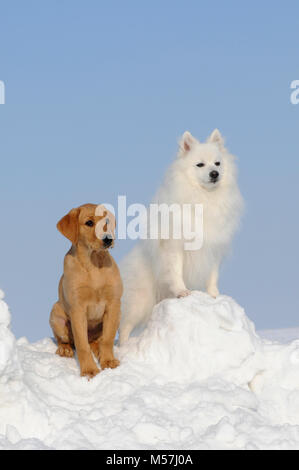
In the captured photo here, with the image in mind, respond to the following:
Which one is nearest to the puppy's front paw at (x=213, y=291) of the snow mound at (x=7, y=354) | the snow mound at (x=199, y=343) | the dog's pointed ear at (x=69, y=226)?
the snow mound at (x=199, y=343)

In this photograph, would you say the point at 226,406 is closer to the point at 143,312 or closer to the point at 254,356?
the point at 254,356

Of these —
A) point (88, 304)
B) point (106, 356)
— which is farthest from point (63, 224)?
point (106, 356)

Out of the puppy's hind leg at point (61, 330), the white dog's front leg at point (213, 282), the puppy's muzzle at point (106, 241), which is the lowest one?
the puppy's hind leg at point (61, 330)

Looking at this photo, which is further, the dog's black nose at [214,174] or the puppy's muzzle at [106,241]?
the dog's black nose at [214,174]

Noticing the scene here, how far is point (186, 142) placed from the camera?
8.20 metres

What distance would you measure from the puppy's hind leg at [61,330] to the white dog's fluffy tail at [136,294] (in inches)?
39.0

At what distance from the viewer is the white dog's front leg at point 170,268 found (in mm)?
7750

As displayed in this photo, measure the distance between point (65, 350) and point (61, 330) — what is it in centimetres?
24

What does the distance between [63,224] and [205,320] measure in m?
1.74

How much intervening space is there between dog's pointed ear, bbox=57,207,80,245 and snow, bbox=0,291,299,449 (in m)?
0.93

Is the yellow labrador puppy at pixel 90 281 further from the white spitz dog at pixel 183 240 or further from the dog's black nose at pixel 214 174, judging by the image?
the dog's black nose at pixel 214 174

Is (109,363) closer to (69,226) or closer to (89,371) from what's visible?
(89,371)

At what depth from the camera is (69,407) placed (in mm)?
5793

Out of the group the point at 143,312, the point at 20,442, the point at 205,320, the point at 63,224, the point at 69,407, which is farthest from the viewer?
the point at 143,312
